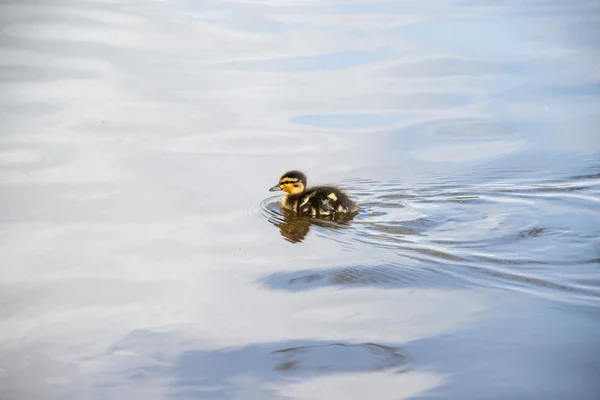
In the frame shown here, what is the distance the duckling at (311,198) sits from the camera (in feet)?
16.9

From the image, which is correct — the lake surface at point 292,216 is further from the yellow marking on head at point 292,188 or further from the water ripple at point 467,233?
the yellow marking on head at point 292,188

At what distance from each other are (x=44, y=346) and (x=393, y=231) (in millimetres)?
1945

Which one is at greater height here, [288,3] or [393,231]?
[288,3]

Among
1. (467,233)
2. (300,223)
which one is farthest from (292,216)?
(467,233)

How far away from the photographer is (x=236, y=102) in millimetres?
7117

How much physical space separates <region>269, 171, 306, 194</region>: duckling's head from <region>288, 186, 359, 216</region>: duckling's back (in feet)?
0.18

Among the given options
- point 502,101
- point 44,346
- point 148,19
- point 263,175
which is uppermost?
point 148,19

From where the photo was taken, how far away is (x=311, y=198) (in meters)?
5.33

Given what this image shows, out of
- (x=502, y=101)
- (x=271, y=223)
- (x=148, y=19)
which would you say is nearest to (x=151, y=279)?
(x=271, y=223)

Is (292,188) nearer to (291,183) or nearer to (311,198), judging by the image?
(291,183)

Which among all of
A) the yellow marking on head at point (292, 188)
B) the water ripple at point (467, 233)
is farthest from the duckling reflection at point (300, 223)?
the yellow marking on head at point (292, 188)

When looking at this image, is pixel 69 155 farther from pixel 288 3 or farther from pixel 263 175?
pixel 288 3

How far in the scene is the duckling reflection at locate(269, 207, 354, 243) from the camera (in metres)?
4.93

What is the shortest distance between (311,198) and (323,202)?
0.13m
